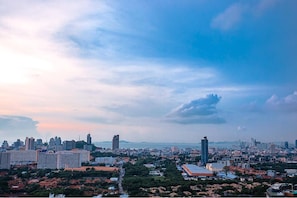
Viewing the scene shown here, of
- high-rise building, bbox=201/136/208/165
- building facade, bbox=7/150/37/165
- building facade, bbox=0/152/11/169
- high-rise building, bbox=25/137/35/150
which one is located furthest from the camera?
high-rise building, bbox=25/137/35/150

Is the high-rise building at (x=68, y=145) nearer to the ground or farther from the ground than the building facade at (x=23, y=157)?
farther from the ground

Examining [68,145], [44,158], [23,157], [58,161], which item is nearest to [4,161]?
[44,158]

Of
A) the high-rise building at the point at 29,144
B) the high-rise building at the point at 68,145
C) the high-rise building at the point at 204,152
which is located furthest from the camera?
the high-rise building at the point at 68,145

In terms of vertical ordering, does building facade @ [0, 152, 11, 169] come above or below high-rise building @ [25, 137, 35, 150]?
below

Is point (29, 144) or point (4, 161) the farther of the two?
point (29, 144)

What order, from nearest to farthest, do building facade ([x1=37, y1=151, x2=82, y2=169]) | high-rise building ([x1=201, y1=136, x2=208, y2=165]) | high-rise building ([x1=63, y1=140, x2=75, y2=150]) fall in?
building facade ([x1=37, y1=151, x2=82, y2=169]) < high-rise building ([x1=201, y1=136, x2=208, y2=165]) < high-rise building ([x1=63, y1=140, x2=75, y2=150])

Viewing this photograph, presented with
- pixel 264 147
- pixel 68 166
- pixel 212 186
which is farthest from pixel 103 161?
pixel 264 147

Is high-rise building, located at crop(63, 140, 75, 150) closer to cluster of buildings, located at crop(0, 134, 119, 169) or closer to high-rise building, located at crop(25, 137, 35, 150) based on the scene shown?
high-rise building, located at crop(25, 137, 35, 150)

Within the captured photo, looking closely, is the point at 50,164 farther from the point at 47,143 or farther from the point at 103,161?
the point at 47,143

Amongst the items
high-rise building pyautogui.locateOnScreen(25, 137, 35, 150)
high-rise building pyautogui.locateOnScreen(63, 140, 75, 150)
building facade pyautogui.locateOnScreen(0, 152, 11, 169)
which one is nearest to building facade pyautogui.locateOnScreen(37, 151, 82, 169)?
building facade pyautogui.locateOnScreen(0, 152, 11, 169)

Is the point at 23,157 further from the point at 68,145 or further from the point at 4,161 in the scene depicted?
the point at 68,145

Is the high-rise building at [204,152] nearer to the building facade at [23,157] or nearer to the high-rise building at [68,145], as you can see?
the building facade at [23,157]

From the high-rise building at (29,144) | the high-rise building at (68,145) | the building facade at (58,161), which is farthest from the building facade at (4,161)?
the high-rise building at (68,145)
